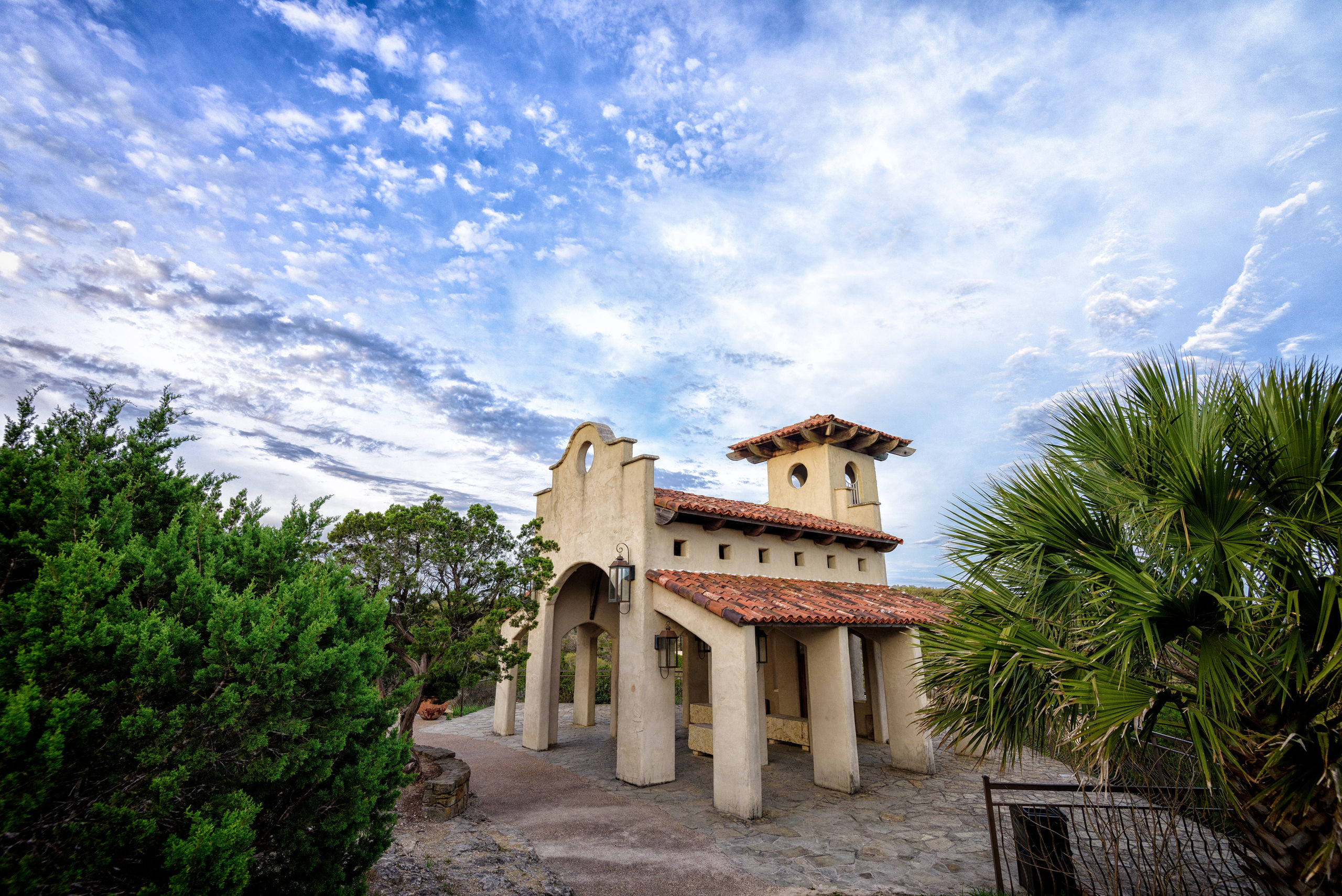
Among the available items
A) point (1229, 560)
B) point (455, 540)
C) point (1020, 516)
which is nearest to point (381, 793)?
point (455, 540)

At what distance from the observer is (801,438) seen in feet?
65.1

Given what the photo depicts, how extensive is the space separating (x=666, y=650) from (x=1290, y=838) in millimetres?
9196

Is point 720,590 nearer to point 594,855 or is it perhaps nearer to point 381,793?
point 594,855

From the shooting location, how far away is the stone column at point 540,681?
50.4ft

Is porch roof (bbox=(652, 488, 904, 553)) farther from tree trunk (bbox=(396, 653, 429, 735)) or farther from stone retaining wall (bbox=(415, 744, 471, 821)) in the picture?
stone retaining wall (bbox=(415, 744, 471, 821))

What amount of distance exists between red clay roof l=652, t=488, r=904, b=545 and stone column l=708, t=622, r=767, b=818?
123 inches

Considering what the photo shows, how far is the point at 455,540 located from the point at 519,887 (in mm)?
5686

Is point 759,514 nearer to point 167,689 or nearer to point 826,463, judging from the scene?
point 826,463

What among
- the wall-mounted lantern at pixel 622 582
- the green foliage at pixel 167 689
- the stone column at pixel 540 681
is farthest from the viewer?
the stone column at pixel 540 681

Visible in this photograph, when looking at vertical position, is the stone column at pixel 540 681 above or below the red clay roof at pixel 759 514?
below

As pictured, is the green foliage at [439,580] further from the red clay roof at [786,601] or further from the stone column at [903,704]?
the stone column at [903,704]

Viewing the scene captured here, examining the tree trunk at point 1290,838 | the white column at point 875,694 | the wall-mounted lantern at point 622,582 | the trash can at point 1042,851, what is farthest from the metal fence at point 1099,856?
the white column at point 875,694

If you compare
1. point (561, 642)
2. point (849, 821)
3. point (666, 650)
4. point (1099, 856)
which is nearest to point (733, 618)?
point (666, 650)

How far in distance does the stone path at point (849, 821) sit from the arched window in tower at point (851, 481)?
7378 mm
